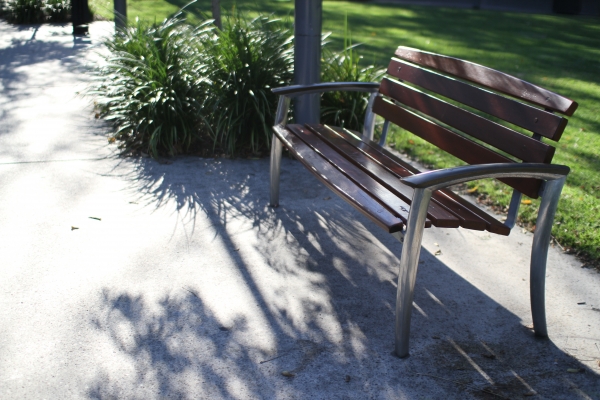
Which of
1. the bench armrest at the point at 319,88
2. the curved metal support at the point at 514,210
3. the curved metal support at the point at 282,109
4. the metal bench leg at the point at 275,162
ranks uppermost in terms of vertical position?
the bench armrest at the point at 319,88

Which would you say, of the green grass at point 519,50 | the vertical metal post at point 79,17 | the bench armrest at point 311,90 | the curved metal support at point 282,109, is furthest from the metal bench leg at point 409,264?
the vertical metal post at point 79,17

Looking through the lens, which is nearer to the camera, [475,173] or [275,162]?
[475,173]

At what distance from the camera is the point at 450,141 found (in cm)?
373

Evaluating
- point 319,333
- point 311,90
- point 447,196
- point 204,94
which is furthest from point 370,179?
point 204,94

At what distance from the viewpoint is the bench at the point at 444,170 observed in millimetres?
2900

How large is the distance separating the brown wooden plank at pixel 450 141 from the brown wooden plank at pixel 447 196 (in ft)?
0.71

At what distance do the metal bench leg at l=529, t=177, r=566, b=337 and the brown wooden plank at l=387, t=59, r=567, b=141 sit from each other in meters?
0.25

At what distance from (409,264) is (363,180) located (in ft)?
2.46

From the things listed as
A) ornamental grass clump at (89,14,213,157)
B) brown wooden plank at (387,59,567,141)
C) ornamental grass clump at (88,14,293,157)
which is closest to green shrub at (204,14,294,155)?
ornamental grass clump at (88,14,293,157)

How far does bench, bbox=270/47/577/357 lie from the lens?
2900 mm

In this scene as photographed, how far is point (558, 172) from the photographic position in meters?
2.98

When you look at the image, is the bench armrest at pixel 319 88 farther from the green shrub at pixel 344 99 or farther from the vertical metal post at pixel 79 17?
the vertical metal post at pixel 79 17

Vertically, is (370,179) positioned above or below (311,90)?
below

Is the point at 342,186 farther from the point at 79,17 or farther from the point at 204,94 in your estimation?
the point at 79,17
